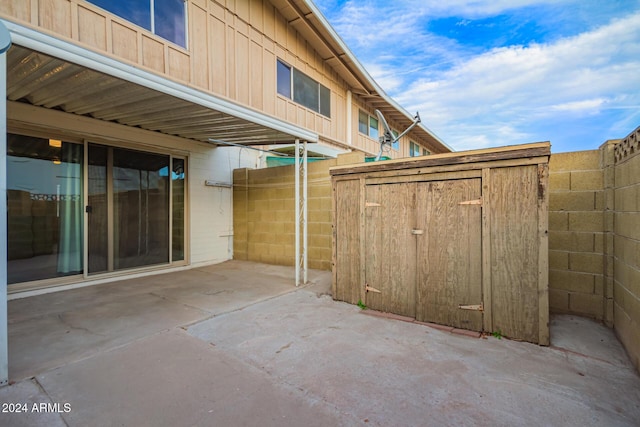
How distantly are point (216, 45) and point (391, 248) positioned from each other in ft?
13.8

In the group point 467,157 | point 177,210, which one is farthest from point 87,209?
point 467,157

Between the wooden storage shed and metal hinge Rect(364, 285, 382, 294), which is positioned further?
metal hinge Rect(364, 285, 382, 294)

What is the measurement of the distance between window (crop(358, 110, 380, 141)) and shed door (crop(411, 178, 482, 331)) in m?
7.33

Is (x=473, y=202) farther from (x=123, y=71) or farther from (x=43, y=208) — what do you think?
(x=43, y=208)

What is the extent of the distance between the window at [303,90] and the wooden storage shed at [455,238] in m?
3.48

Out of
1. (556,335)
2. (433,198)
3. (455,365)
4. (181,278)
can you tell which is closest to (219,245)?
(181,278)

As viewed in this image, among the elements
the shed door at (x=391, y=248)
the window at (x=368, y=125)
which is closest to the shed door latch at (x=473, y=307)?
the shed door at (x=391, y=248)

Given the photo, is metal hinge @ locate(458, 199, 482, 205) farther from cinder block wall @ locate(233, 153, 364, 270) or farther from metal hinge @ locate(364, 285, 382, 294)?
cinder block wall @ locate(233, 153, 364, 270)

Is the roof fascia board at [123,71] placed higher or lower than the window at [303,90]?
lower

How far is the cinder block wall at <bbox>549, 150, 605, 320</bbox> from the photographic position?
3.44 m

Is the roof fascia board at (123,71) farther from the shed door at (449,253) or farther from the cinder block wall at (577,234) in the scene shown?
the cinder block wall at (577,234)

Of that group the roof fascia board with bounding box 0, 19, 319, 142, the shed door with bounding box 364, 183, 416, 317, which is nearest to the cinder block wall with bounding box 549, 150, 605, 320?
the shed door with bounding box 364, 183, 416, 317

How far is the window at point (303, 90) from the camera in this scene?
21.8ft

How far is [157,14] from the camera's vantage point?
395cm
